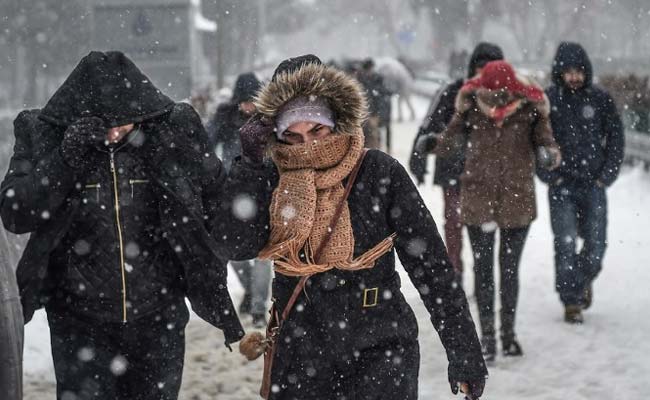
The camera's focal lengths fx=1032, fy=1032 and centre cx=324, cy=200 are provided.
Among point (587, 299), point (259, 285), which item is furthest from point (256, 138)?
point (587, 299)

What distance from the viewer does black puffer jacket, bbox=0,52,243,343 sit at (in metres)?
3.81

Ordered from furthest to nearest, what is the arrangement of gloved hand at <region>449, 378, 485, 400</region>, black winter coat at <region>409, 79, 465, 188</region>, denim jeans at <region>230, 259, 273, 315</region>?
1. denim jeans at <region>230, 259, 273, 315</region>
2. black winter coat at <region>409, 79, 465, 188</region>
3. gloved hand at <region>449, 378, 485, 400</region>

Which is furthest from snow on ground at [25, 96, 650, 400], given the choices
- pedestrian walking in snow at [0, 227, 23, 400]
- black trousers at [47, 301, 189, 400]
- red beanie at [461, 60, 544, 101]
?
pedestrian walking in snow at [0, 227, 23, 400]

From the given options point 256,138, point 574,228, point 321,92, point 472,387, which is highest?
point 321,92

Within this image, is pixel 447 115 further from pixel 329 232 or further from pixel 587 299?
pixel 329 232

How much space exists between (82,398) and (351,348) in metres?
1.14

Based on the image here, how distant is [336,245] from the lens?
338 cm

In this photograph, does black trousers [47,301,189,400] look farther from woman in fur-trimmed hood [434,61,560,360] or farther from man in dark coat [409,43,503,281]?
man in dark coat [409,43,503,281]

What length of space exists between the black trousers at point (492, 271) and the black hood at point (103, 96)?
10.1ft

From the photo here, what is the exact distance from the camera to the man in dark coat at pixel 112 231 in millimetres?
3807

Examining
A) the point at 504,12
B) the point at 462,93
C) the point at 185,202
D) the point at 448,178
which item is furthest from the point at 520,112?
the point at 504,12

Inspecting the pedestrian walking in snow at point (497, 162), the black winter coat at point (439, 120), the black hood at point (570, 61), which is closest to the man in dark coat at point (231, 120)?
the black winter coat at point (439, 120)

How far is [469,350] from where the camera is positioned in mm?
3359

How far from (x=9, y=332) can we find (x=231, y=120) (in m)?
4.36
